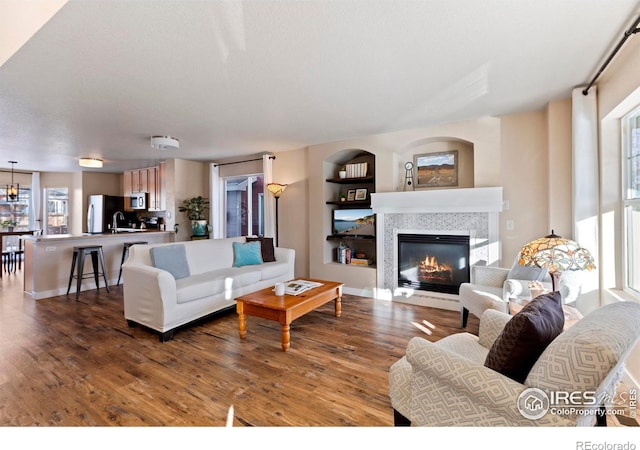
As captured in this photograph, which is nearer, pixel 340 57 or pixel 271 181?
pixel 340 57

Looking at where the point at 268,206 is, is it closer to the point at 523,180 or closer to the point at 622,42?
the point at 523,180

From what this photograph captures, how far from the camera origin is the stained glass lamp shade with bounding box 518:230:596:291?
7.00ft

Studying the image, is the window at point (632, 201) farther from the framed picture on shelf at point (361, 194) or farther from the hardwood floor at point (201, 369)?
the framed picture on shelf at point (361, 194)

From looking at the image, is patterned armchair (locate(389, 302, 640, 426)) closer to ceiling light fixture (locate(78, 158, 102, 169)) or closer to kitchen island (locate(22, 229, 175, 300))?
kitchen island (locate(22, 229, 175, 300))

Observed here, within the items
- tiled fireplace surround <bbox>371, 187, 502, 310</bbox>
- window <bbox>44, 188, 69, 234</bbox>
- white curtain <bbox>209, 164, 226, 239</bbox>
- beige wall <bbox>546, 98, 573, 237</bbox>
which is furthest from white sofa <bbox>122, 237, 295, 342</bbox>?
window <bbox>44, 188, 69, 234</bbox>

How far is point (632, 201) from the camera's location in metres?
2.49

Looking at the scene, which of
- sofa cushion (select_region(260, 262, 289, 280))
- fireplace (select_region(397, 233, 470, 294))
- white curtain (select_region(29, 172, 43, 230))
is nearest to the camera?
fireplace (select_region(397, 233, 470, 294))

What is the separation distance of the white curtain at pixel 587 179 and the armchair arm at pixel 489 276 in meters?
0.66

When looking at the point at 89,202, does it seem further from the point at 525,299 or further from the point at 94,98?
the point at 525,299

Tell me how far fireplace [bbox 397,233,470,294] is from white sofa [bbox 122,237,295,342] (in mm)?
1852

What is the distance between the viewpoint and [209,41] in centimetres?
207

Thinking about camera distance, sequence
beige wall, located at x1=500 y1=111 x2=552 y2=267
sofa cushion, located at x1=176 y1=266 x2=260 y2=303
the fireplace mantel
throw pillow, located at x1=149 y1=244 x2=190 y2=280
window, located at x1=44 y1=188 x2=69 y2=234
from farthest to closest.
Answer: window, located at x1=44 y1=188 x2=69 y2=234, the fireplace mantel, beige wall, located at x1=500 y1=111 x2=552 y2=267, throw pillow, located at x1=149 y1=244 x2=190 y2=280, sofa cushion, located at x1=176 y1=266 x2=260 y2=303

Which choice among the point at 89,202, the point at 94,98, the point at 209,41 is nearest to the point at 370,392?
the point at 209,41

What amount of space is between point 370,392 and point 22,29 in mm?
3436
